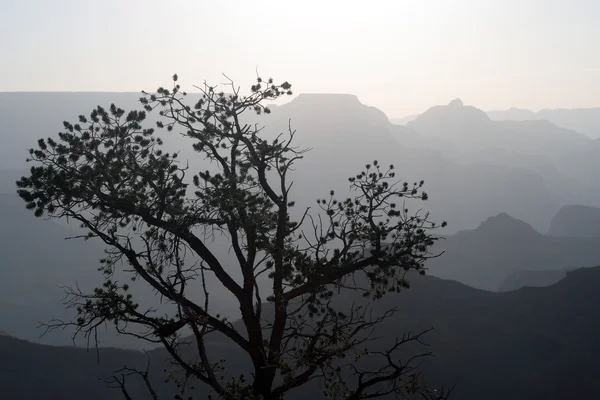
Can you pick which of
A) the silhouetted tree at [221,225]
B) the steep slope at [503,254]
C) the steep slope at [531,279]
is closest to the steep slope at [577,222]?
the steep slope at [503,254]

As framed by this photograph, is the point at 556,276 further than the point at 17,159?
No

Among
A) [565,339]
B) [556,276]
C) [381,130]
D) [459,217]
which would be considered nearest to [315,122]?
[381,130]

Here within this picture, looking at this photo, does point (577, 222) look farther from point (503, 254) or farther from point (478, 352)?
point (478, 352)

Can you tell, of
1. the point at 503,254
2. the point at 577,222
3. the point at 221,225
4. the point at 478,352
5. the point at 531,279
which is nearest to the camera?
the point at 221,225

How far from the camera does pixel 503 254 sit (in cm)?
7894

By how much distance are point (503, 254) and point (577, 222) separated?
36.8m

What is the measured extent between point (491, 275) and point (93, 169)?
263 feet

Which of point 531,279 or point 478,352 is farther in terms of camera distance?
point 531,279

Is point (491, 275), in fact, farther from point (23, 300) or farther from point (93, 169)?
point (23, 300)

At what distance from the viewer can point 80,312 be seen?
766 cm

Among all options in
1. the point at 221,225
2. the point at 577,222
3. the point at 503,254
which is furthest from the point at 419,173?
the point at 221,225

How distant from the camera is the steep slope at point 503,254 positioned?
7656 cm

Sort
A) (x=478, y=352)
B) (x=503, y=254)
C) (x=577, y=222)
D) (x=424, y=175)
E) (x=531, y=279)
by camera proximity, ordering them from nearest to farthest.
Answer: (x=478, y=352) < (x=531, y=279) < (x=503, y=254) < (x=577, y=222) < (x=424, y=175)

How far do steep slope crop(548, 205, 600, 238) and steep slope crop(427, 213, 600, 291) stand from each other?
62.5ft
